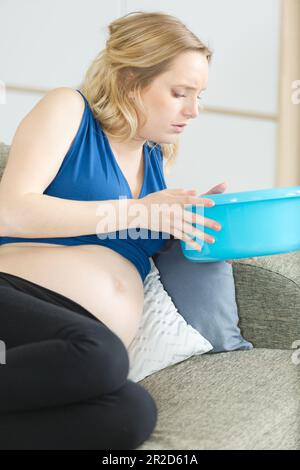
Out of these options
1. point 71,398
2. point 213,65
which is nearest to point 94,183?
point 71,398

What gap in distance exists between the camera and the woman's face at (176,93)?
1.62 m

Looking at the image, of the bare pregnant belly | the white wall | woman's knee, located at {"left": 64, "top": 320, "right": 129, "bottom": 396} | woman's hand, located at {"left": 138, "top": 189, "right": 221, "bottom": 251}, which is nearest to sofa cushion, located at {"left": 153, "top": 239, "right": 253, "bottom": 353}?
the bare pregnant belly

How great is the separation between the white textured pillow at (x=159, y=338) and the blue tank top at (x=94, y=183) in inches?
2.8

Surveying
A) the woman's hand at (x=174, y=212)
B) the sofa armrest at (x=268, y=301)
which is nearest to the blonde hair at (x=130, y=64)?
the woman's hand at (x=174, y=212)

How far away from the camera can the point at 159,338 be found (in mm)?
1672

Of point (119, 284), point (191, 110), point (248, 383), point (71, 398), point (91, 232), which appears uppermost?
point (191, 110)

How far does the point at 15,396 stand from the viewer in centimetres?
124

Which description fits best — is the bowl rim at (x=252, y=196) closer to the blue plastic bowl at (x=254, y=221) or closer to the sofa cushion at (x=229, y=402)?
the blue plastic bowl at (x=254, y=221)

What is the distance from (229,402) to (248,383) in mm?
120

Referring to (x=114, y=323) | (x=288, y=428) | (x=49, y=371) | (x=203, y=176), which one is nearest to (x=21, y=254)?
(x=114, y=323)

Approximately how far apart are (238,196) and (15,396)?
58 centimetres

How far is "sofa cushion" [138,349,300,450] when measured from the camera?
1294mm

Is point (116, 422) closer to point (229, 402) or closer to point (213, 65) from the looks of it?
point (229, 402)

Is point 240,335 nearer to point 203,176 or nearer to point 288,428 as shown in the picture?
point 288,428
